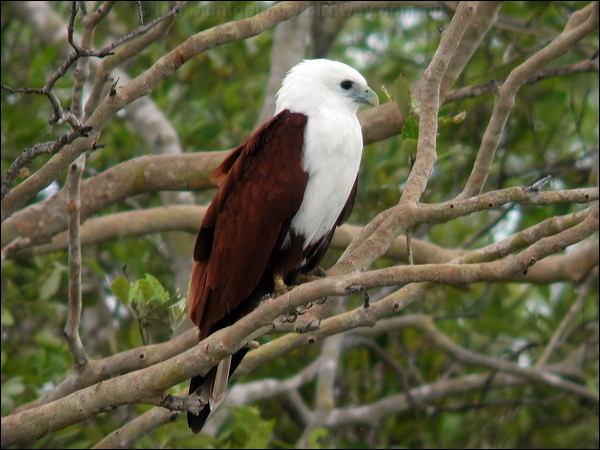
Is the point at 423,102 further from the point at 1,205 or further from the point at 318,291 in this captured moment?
the point at 1,205

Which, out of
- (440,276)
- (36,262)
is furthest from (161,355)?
(36,262)

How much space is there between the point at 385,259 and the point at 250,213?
1995 millimetres

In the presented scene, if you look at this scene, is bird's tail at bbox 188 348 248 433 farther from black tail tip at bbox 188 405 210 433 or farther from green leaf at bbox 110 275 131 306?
green leaf at bbox 110 275 131 306

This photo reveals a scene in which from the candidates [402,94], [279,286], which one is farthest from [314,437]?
[402,94]

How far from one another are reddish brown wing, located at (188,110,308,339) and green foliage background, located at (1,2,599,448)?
49.4 inches

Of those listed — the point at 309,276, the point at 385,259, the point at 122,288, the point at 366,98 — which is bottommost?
the point at 385,259

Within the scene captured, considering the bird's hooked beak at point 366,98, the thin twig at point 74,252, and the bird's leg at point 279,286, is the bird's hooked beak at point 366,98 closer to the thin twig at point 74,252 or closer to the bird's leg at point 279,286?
the bird's leg at point 279,286

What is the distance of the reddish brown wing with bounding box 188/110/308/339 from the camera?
3285 mm

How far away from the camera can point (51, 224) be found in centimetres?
418

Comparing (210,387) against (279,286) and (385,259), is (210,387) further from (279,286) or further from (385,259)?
(385,259)

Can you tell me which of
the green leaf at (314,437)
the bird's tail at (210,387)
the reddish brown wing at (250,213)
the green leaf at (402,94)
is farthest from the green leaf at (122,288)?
the green leaf at (314,437)

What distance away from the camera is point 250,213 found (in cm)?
329

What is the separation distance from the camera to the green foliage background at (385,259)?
4.98 m

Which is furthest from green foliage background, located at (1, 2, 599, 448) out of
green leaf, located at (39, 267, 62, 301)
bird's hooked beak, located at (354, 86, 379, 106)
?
bird's hooked beak, located at (354, 86, 379, 106)
